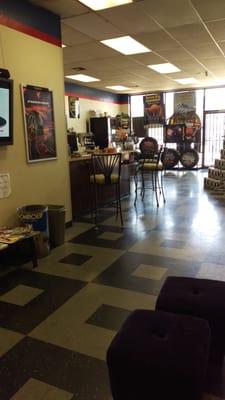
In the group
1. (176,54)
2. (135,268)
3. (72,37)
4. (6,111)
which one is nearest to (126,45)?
(72,37)

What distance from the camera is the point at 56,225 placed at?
12.6ft

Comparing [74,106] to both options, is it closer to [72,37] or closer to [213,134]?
[72,37]

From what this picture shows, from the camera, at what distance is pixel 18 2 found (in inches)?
134

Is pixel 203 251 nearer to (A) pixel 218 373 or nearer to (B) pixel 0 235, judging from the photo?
(A) pixel 218 373

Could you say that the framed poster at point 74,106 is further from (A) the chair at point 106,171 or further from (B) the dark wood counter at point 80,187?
(A) the chair at point 106,171

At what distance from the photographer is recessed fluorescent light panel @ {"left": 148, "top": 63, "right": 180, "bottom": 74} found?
7.05 m

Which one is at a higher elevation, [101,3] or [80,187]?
[101,3]

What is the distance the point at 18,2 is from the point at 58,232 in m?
2.62

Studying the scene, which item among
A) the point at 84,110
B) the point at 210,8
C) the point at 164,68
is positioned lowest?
the point at 84,110

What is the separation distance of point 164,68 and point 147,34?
107 inches

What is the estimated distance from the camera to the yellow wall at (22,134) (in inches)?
133

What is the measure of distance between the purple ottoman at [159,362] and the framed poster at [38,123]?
276 cm

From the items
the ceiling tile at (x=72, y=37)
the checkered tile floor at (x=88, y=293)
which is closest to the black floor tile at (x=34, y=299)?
the checkered tile floor at (x=88, y=293)

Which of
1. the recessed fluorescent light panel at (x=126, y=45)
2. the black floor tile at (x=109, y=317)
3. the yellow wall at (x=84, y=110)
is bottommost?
the black floor tile at (x=109, y=317)
